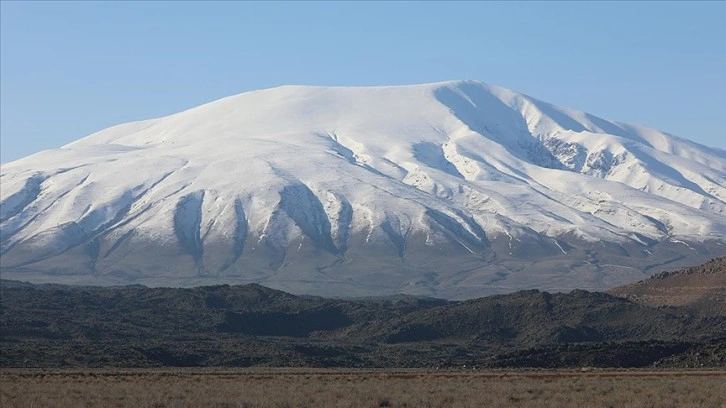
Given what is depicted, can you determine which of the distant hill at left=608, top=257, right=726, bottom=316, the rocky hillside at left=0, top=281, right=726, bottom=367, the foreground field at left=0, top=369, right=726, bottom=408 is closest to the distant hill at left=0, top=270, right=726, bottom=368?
the rocky hillside at left=0, top=281, right=726, bottom=367

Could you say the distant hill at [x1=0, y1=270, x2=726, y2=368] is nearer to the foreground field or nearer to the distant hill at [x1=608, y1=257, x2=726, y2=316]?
the distant hill at [x1=608, y1=257, x2=726, y2=316]

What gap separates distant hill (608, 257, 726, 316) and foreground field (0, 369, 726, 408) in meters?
55.1

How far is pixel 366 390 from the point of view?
43312 mm

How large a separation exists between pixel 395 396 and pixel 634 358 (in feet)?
103

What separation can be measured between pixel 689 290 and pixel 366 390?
76.2 metres

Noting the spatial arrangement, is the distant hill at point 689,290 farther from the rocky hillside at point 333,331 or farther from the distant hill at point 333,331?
the rocky hillside at point 333,331

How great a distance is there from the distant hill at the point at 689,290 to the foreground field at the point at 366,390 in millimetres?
55082

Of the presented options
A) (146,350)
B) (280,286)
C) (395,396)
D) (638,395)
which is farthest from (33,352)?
(280,286)

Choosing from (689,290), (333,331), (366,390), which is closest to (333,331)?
(333,331)

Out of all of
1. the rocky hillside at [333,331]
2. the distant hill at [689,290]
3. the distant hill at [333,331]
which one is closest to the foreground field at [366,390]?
the rocky hillside at [333,331]

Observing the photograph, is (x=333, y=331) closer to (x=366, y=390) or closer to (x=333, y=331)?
(x=333, y=331)

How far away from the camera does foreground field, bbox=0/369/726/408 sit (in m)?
38.3

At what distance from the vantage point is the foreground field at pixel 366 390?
3834cm

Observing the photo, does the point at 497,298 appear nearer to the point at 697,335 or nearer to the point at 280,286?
the point at 697,335
